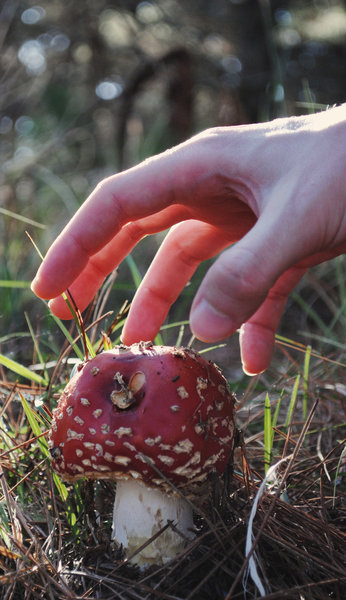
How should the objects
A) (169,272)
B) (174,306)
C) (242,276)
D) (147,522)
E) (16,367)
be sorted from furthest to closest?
1. (174,306)
2. (169,272)
3. (16,367)
4. (147,522)
5. (242,276)

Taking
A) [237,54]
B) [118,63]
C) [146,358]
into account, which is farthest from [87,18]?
[146,358]

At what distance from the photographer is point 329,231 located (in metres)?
1.12

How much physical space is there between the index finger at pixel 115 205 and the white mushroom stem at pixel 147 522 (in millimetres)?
580

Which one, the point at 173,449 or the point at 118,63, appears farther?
the point at 118,63

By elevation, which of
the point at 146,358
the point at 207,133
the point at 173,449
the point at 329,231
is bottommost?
the point at 173,449

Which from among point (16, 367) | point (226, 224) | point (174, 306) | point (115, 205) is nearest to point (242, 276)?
point (115, 205)

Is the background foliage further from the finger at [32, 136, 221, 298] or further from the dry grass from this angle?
the finger at [32, 136, 221, 298]

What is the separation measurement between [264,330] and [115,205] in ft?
2.18

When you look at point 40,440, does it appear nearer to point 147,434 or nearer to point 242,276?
point 147,434

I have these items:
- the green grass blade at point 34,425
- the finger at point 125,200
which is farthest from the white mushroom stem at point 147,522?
the finger at point 125,200

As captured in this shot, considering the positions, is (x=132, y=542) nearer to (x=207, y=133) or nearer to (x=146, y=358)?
(x=146, y=358)

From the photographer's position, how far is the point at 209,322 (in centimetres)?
105

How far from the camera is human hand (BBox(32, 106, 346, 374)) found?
1022mm

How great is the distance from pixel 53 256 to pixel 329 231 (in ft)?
2.38
